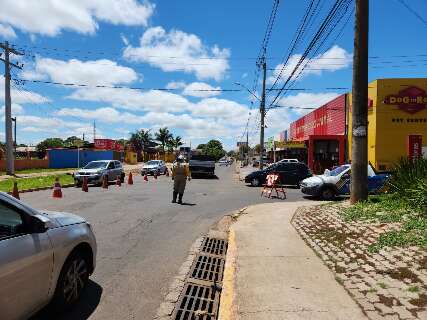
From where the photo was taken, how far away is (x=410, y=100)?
99.3 feet

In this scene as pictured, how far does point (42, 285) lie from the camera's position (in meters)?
4.48

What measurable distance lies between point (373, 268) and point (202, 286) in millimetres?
2413

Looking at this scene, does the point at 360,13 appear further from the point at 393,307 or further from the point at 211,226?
the point at 393,307

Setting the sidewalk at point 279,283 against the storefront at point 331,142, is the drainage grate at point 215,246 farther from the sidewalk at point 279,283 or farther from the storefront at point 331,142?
the storefront at point 331,142

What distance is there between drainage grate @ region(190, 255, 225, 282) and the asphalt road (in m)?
0.30

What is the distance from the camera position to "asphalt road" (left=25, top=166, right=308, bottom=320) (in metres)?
5.55

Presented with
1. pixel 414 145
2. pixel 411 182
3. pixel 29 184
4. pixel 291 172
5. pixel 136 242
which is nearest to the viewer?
pixel 136 242

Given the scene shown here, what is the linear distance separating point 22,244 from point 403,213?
7.31 meters

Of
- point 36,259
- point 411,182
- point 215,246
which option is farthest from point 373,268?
point 36,259

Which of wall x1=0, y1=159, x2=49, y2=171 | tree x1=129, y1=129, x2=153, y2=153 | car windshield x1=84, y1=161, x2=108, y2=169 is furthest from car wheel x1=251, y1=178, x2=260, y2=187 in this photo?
tree x1=129, y1=129, x2=153, y2=153

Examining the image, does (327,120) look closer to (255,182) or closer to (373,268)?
(255,182)

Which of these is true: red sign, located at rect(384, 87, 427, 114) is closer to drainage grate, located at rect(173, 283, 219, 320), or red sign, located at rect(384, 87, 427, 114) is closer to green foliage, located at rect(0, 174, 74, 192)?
green foliage, located at rect(0, 174, 74, 192)

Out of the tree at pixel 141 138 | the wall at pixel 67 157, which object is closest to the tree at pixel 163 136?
the tree at pixel 141 138

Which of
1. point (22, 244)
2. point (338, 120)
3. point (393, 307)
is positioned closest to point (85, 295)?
point (22, 244)
